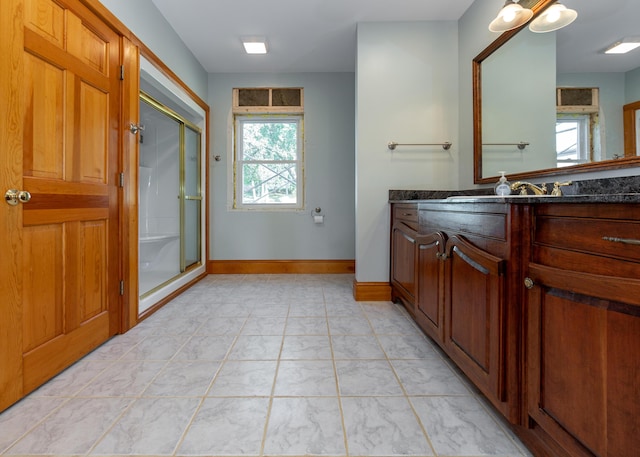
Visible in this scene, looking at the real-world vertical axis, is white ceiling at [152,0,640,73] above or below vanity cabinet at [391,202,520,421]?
above

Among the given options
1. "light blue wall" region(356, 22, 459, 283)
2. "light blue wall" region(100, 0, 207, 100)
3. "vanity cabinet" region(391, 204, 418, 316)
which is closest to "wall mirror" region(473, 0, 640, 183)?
"light blue wall" region(356, 22, 459, 283)

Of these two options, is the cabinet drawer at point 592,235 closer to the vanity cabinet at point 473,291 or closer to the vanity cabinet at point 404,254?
the vanity cabinet at point 473,291

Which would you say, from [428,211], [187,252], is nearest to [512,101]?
[428,211]

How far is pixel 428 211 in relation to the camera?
179 centimetres

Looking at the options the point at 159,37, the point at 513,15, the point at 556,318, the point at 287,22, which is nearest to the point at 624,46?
the point at 513,15

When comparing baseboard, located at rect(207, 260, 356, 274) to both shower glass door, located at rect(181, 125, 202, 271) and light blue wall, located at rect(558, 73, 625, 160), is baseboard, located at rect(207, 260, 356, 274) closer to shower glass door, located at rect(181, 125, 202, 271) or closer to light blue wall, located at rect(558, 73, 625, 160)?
shower glass door, located at rect(181, 125, 202, 271)

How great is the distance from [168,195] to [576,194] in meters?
3.43

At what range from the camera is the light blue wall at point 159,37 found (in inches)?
79.4

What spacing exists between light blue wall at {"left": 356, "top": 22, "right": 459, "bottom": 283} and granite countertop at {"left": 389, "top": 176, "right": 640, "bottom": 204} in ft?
0.29

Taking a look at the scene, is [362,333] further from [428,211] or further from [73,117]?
[73,117]

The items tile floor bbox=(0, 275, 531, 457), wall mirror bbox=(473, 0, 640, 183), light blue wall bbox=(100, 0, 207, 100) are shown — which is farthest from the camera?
light blue wall bbox=(100, 0, 207, 100)

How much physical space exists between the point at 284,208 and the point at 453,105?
6.93 ft

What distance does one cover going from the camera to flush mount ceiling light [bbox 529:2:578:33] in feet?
5.16

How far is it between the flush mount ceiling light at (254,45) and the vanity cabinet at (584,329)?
9.66 ft
